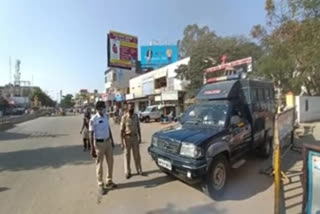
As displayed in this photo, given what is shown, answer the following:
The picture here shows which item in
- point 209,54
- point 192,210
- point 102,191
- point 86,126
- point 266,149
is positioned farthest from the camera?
point 209,54

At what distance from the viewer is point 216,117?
754cm

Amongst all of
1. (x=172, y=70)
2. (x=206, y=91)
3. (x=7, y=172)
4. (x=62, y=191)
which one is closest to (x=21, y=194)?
(x=62, y=191)

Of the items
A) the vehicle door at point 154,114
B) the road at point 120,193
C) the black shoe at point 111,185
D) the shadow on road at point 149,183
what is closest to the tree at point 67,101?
the vehicle door at point 154,114

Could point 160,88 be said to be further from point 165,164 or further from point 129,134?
point 165,164

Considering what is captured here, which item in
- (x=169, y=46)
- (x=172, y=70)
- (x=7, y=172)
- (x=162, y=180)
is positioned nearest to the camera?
(x=162, y=180)

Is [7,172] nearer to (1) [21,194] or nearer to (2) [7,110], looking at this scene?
A: (1) [21,194]

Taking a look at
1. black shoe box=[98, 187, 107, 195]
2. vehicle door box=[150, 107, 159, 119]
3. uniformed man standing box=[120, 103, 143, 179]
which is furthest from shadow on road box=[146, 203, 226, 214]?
vehicle door box=[150, 107, 159, 119]

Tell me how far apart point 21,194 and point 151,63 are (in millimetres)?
46527

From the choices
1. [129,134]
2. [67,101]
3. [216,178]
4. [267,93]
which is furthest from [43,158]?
[67,101]

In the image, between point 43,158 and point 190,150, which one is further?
point 43,158

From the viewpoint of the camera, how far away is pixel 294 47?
697 inches

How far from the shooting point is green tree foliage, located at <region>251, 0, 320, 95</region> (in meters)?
13.6

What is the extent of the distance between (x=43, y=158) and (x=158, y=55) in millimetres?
42145

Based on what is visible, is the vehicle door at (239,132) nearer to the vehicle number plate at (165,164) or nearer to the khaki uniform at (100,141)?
the vehicle number plate at (165,164)
